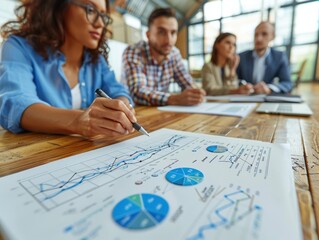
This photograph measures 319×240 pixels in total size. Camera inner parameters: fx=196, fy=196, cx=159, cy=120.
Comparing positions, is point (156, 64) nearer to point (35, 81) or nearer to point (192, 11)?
point (35, 81)

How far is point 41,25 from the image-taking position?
643 mm

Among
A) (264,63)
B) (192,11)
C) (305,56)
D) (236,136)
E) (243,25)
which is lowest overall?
(236,136)

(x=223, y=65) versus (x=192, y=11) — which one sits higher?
(x=192, y=11)

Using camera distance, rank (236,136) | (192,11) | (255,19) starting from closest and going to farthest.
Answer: (236,136), (255,19), (192,11)

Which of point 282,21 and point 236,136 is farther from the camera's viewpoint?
point 282,21

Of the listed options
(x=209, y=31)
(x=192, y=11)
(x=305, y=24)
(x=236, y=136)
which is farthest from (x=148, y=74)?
(x=192, y=11)

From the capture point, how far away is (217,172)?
222 mm

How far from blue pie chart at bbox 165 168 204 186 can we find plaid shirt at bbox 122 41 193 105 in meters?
0.60

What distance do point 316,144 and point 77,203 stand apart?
1.26 feet

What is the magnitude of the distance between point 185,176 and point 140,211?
75 mm

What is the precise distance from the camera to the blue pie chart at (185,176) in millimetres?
200

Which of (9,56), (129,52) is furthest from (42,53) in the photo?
(129,52)

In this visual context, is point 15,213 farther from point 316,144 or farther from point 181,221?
point 316,144

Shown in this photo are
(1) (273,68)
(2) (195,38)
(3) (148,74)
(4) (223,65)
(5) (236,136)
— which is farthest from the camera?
(2) (195,38)
